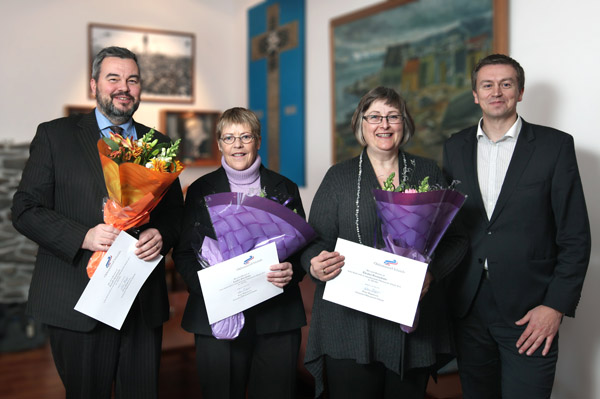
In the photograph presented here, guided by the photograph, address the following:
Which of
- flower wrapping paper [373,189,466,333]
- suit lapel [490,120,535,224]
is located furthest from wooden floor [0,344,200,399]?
suit lapel [490,120,535,224]

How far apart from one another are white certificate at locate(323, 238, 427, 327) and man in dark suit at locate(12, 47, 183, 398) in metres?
0.67

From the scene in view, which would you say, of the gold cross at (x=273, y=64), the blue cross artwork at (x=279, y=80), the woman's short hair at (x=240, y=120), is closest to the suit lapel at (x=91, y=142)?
the woman's short hair at (x=240, y=120)

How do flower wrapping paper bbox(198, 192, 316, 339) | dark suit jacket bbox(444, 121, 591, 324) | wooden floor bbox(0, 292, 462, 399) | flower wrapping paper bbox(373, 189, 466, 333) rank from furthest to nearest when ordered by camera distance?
wooden floor bbox(0, 292, 462, 399)
dark suit jacket bbox(444, 121, 591, 324)
flower wrapping paper bbox(198, 192, 316, 339)
flower wrapping paper bbox(373, 189, 466, 333)

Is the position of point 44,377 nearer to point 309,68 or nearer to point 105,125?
point 105,125

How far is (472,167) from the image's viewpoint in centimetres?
222

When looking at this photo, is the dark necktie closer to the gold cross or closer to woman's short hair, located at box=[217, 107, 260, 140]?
woman's short hair, located at box=[217, 107, 260, 140]

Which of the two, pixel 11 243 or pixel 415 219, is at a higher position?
pixel 415 219

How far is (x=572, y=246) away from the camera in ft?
6.73

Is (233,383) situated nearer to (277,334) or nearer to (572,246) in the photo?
(277,334)

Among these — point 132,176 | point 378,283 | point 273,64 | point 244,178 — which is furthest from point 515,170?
point 273,64

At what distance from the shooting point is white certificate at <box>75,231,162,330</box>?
183 cm

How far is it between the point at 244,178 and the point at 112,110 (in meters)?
0.56

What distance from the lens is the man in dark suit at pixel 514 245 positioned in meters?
2.06

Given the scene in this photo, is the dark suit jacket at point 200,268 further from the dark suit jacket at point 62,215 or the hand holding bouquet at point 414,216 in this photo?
the hand holding bouquet at point 414,216
